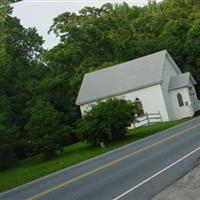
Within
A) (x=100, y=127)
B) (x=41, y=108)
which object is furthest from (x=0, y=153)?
(x=100, y=127)

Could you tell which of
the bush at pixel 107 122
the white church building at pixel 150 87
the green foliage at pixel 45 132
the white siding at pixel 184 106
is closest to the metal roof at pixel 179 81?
the white church building at pixel 150 87

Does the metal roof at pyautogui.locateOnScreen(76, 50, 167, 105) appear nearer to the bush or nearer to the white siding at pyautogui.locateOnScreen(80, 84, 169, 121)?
the white siding at pyautogui.locateOnScreen(80, 84, 169, 121)

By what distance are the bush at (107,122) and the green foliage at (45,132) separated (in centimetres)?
163

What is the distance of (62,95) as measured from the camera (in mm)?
56500

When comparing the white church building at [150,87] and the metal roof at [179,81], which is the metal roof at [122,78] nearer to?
the white church building at [150,87]

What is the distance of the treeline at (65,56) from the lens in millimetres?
38750

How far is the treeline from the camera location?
38.8 metres

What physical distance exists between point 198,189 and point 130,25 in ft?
250

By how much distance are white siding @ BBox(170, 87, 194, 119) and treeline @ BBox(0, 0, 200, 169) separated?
992 centimetres

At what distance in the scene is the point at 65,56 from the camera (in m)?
72.1

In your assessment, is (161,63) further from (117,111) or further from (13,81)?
→ (117,111)

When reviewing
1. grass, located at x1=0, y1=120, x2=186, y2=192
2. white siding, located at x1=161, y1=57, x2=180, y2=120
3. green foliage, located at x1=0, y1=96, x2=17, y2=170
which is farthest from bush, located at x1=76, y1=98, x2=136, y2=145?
white siding, located at x1=161, y1=57, x2=180, y2=120

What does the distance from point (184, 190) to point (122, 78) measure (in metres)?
46.0

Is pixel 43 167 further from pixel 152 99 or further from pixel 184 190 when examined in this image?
pixel 152 99
